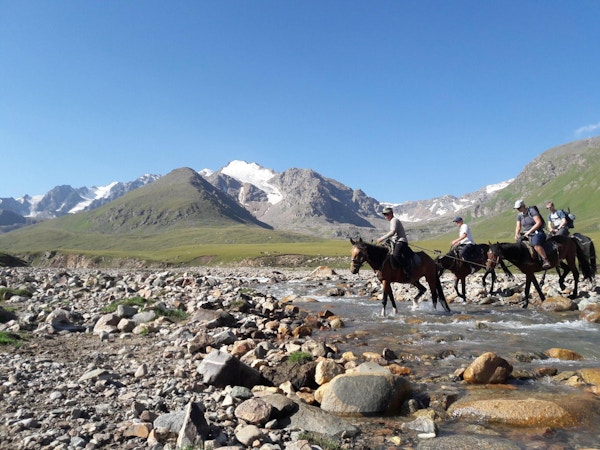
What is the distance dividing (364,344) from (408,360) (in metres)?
2.41

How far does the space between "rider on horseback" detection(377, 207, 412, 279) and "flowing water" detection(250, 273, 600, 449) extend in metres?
2.43

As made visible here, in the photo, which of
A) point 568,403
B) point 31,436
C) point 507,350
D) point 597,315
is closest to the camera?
point 31,436

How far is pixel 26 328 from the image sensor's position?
49.8 feet

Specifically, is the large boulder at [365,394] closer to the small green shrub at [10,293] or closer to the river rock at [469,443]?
the river rock at [469,443]

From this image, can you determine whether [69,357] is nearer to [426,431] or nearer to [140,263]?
[426,431]

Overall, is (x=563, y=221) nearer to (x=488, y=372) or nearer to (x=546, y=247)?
(x=546, y=247)

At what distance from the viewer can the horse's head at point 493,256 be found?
68.9 feet

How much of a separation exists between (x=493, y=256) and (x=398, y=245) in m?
6.23

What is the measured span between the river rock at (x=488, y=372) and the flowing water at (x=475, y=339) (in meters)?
0.30

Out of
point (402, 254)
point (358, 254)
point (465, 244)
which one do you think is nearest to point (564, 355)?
point (402, 254)

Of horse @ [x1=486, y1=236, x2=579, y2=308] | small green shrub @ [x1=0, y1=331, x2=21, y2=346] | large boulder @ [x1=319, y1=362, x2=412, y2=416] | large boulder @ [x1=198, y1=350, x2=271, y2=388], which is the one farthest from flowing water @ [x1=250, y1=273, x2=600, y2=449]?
small green shrub @ [x1=0, y1=331, x2=21, y2=346]

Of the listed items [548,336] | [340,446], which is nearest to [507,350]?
[548,336]

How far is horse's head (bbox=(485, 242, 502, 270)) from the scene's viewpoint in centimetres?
2102

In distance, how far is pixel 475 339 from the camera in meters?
14.0
